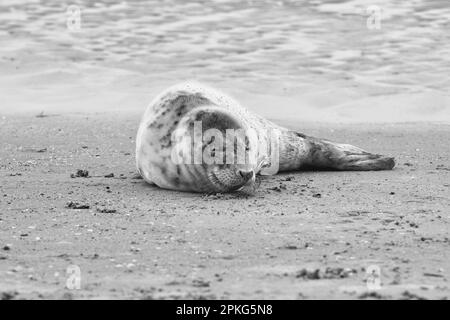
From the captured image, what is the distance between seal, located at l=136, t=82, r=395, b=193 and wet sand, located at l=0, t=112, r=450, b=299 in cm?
11

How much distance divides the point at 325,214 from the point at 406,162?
2.14 meters

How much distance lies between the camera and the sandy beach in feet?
14.6

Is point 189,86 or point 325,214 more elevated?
point 189,86

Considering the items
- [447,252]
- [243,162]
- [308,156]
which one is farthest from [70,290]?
[308,156]

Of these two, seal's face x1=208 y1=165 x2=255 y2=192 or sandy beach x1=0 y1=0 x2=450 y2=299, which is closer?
sandy beach x1=0 y1=0 x2=450 y2=299

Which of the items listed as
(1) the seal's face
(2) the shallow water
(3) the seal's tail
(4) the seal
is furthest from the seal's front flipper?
(2) the shallow water

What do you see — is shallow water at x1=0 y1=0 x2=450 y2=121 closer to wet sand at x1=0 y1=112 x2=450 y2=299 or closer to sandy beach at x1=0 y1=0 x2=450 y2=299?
sandy beach at x1=0 y1=0 x2=450 y2=299

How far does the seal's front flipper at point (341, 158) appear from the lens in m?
7.22

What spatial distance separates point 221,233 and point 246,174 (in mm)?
939

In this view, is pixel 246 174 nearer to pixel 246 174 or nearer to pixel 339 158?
pixel 246 174

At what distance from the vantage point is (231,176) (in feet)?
20.0

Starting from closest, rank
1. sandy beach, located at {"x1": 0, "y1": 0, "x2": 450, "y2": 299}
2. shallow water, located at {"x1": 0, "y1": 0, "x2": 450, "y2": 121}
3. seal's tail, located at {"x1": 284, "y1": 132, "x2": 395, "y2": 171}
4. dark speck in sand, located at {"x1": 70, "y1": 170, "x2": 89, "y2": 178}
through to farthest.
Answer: sandy beach, located at {"x1": 0, "y1": 0, "x2": 450, "y2": 299} < dark speck in sand, located at {"x1": 70, "y1": 170, "x2": 89, "y2": 178} < seal's tail, located at {"x1": 284, "y1": 132, "x2": 395, "y2": 171} < shallow water, located at {"x1": 0, "y1": 0, "x2": 450, "y2": 121}
